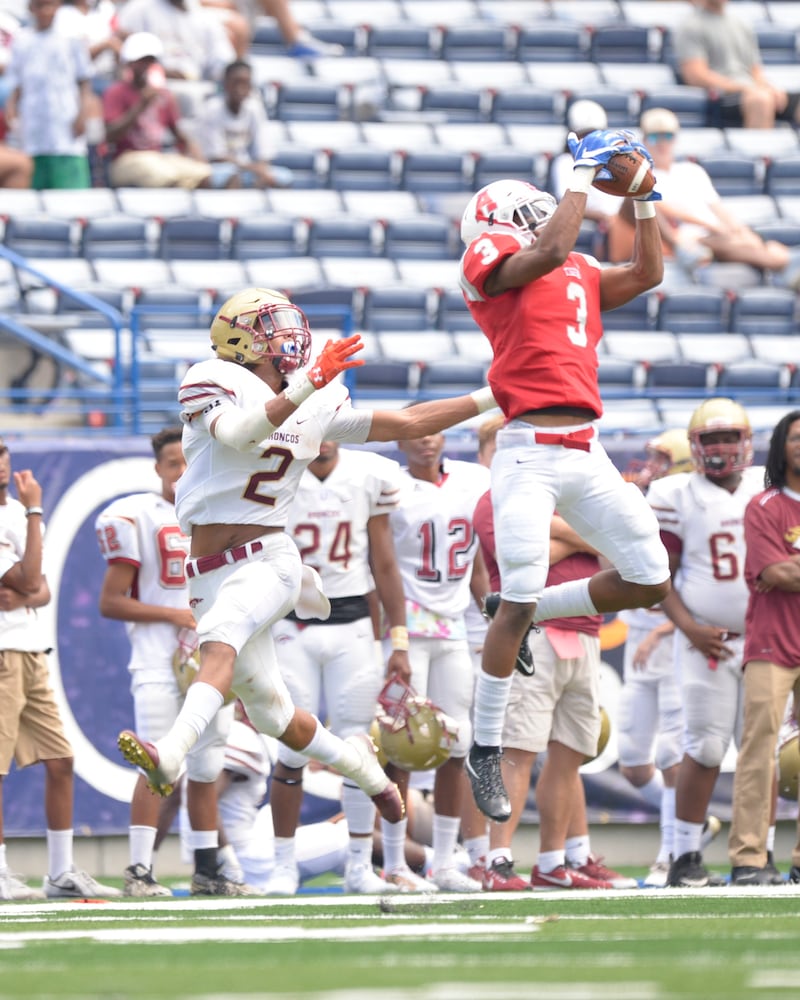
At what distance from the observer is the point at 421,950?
156 inches

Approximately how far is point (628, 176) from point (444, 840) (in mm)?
2951

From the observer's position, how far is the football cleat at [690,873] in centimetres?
762

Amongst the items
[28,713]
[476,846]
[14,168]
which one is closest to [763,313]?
[14,168]

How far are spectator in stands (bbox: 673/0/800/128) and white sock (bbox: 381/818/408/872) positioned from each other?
28.7 ft

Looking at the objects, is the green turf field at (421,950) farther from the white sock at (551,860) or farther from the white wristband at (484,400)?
the white wristband at (484,400)

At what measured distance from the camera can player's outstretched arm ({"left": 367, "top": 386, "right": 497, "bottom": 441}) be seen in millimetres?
6016

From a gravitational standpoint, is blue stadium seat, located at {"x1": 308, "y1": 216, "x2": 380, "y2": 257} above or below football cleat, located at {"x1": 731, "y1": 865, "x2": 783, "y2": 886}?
above

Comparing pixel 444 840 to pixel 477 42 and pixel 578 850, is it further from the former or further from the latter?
pixel 477 42

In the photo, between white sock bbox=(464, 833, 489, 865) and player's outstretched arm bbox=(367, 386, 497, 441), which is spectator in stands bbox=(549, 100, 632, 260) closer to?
white sock bbox=(464, 833, 489, 865)

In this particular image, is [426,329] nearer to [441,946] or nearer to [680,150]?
[680,150]

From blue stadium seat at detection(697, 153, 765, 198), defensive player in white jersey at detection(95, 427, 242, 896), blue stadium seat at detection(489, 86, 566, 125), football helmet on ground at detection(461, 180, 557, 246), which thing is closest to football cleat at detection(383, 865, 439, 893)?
defensive player in white jersey at detection(95, 427, 242, 896)

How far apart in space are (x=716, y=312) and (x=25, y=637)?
6.53 m

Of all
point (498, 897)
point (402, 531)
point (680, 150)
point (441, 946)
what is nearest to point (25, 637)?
point (402, 531)

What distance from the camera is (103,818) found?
8695 mm
